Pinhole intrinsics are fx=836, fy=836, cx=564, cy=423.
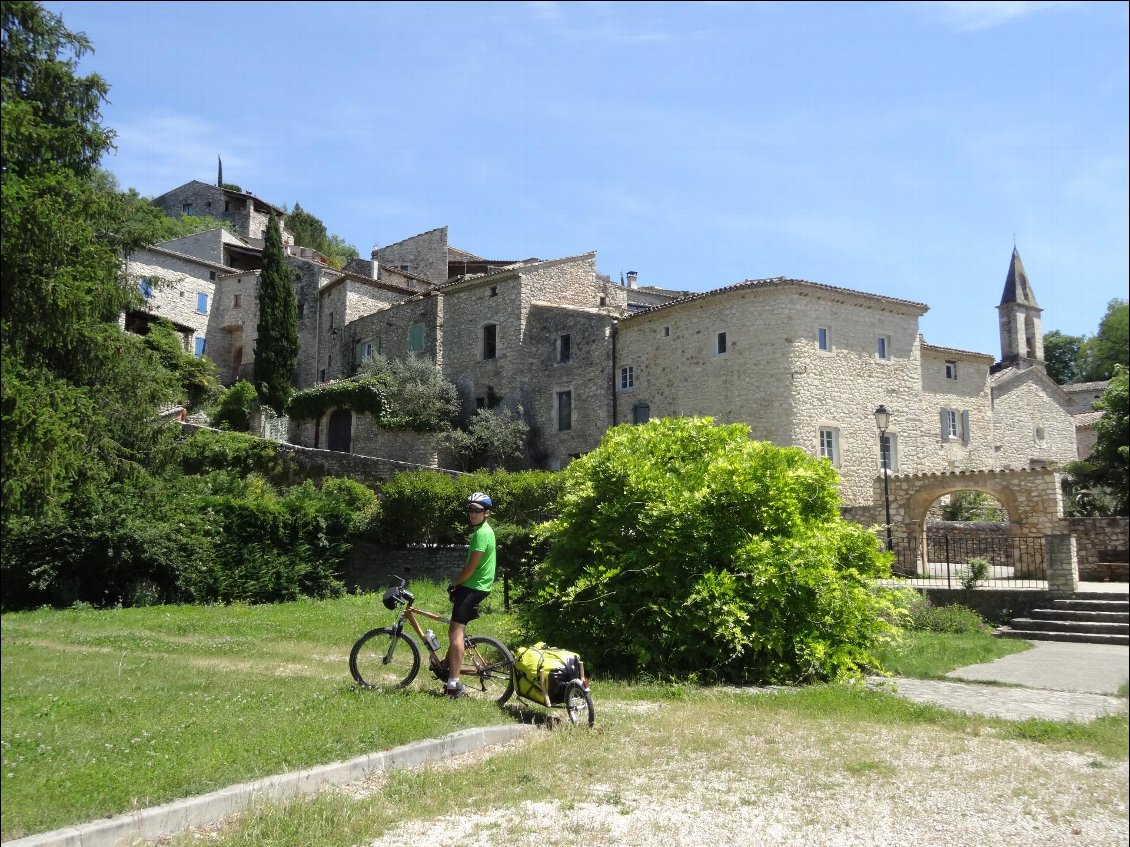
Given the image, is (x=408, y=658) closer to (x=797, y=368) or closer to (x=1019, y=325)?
(x=797, y=368)

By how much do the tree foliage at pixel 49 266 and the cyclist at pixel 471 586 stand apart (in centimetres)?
318

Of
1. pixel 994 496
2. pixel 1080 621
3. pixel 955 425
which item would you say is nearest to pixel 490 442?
pixel 955 425

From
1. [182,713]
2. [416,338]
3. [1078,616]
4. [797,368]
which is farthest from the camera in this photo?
[416,338]

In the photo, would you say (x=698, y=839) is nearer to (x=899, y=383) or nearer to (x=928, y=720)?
A: (x=928, y=720)

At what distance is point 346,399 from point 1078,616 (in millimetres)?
33541

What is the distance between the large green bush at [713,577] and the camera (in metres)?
9.12

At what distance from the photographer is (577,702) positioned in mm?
6926

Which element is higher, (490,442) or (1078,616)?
(490,442)

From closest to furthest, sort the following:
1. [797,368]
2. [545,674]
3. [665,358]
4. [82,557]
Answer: [82,557]
[545,674]
[797,368]
[665,358]

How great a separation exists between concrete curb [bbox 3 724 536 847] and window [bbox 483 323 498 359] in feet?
109

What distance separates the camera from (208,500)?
18.1 metres

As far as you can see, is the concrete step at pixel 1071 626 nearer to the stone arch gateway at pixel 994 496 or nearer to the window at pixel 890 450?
the stone arch gateway at pixel 994 496

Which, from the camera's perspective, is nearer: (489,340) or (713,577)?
(713,577)

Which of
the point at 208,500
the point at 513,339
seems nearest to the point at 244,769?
the point at 208,500
